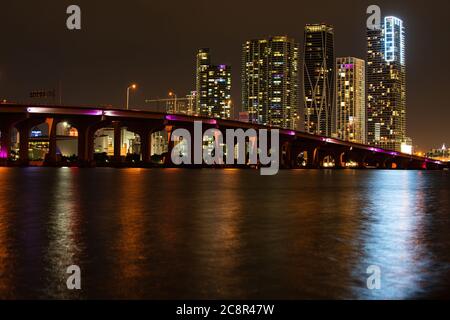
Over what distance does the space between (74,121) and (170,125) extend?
2168 centimetres

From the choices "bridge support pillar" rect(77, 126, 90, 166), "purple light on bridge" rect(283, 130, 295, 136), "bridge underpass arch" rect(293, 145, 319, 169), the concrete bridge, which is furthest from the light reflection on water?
"bridge underpass arch" rect(293, 145, 319, 169)

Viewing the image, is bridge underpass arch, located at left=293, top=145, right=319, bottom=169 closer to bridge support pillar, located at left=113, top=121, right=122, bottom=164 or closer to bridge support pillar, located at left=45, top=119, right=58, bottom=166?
bridge support pillar, located at left=113, top=121, right=122, bottom=164

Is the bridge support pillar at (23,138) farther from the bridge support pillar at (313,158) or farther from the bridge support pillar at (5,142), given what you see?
the bridge support pillar at (313,158)

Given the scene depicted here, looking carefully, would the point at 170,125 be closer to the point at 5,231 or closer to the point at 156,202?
the point at 156,202

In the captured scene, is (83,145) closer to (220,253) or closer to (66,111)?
(66,111)

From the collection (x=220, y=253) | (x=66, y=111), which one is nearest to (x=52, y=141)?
(x=66, y=111)

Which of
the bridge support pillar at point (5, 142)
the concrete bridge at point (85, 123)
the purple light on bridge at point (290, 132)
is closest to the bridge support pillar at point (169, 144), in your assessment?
the concrete bridge at point (85, 123)

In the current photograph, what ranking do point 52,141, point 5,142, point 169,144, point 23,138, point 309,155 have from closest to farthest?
point 5,142, point 52,141, point 23,138, point 169,144, point 309,155

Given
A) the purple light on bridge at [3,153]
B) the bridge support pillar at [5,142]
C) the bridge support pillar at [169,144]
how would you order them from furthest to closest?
the bridge support pillar at [169,144]
the purple light on bridge at [3,153]
the bridge support pillar at [5,142]

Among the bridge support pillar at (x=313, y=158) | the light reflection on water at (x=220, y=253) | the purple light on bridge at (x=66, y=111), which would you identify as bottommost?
the light reflection on water at (x=220, y=253)

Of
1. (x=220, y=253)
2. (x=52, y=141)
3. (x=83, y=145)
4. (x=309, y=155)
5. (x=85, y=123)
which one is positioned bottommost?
(x=220, y=253)

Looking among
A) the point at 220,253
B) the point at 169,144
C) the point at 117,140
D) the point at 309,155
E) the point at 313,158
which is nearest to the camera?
the point at 220,253

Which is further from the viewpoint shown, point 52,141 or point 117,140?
point 117,140
